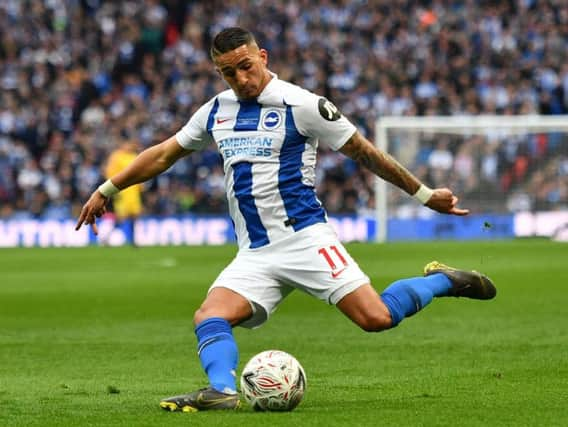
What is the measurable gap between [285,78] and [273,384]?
23.9 metres

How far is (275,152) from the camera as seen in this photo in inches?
281

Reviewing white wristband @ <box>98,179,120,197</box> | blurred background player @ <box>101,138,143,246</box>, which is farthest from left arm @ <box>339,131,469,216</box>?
blurred background player @ <box>101,138,143,246</box>

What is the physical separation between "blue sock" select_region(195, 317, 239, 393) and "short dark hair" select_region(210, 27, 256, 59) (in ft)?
4.59

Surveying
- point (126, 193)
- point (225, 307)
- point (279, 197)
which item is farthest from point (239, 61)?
point (126, 193)

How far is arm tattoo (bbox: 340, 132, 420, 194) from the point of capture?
7121 millimetres

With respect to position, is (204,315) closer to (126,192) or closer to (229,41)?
(229,41)

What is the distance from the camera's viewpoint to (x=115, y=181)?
7664 mm

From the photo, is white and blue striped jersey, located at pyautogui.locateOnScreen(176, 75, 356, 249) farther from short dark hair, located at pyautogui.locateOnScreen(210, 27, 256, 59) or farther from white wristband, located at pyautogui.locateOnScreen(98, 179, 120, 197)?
white wristband, located at pyautogui.locateOnScreen(98, 179, 120, 197)

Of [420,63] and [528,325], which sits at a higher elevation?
[420,63]

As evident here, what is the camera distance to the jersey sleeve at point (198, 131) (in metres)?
7.36

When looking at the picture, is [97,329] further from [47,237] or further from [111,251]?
[47,237]

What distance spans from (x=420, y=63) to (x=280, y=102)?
2455 cm

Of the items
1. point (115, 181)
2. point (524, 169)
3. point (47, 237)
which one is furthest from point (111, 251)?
point (115, 181)

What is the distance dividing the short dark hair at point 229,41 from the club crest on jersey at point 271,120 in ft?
1.30
